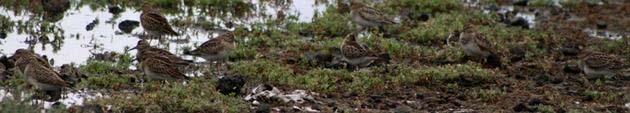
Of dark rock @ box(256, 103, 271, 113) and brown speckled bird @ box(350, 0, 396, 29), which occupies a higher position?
brown speckled bird @ box(350, 0, 396, 29)

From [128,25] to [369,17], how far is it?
345 cm

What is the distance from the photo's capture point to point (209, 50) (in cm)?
1698

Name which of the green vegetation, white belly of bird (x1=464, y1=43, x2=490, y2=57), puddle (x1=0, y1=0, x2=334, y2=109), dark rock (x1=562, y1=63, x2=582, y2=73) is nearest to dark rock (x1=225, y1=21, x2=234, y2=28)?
puddle (x1=0, y1=0, x2=334, y2=109)

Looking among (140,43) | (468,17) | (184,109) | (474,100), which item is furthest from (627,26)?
(184,109)

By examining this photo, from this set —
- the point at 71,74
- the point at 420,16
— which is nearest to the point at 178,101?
the point at 71,74

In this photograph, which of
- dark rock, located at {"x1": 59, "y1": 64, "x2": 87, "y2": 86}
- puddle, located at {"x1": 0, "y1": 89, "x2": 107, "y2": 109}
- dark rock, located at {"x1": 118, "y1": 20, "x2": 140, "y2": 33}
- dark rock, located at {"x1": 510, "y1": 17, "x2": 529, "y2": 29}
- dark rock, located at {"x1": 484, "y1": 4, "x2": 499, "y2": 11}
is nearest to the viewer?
puddle, located at {"x1": 0, "y1": 89, "x2": 107, "y2": 109}

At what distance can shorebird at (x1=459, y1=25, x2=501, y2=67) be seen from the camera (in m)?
18.2

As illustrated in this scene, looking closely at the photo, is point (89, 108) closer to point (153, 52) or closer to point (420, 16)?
point (153, 52)

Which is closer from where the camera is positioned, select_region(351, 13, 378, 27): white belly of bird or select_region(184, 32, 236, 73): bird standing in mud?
select_region(184, 32, 236, 73): bird standing in mud

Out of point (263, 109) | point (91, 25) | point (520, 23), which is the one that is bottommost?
point (263, 109)

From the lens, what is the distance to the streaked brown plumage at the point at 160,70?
15.4 m

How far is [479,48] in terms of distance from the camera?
59.8 feet

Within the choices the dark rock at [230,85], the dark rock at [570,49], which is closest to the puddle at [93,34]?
the dark rock at [230,85]

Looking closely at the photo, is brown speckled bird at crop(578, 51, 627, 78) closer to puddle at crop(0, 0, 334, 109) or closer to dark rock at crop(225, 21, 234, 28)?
puddle at crop(0, 0, 334, 109)
